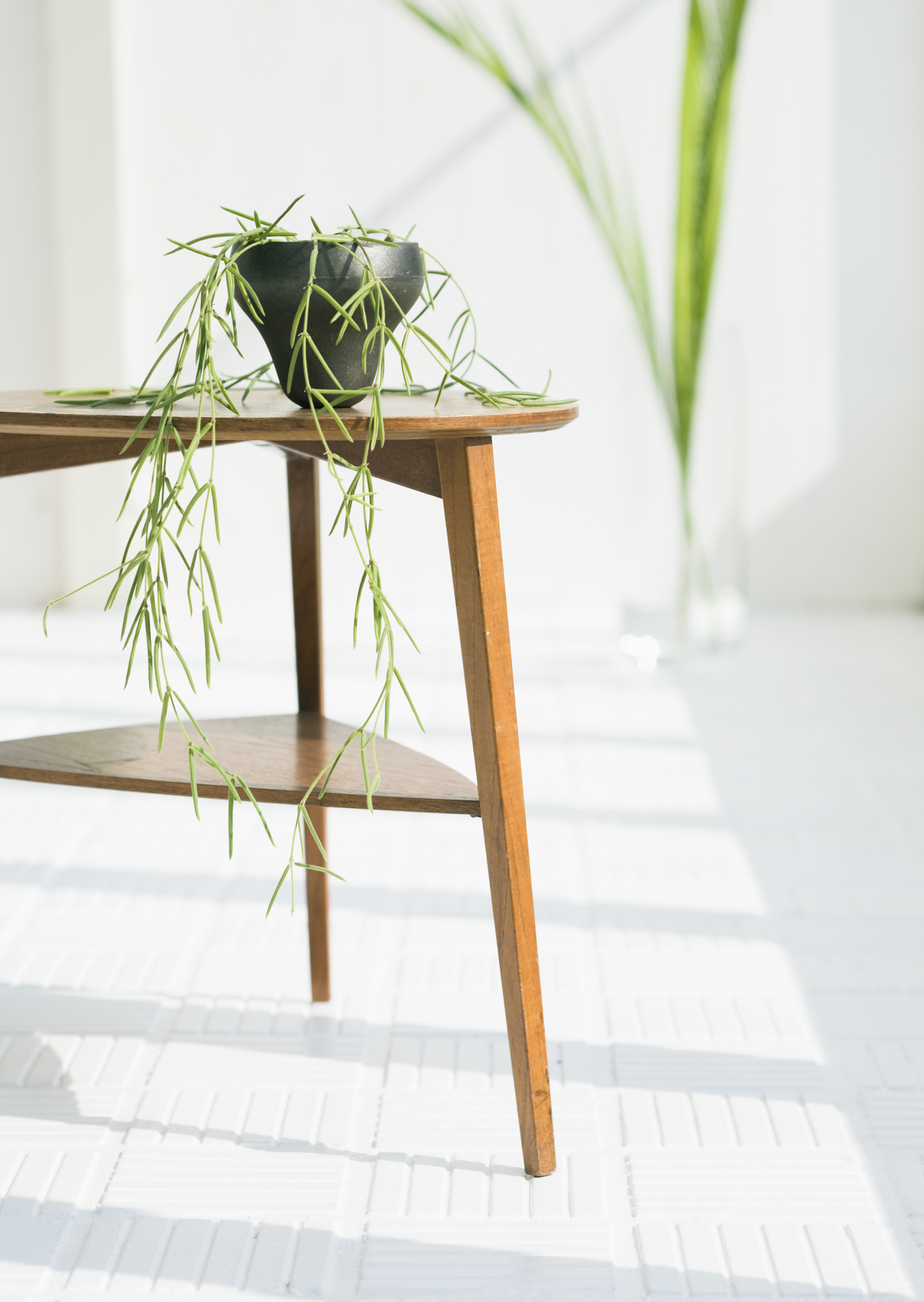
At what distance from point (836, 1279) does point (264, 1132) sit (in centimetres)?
54

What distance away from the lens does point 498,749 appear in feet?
3.61

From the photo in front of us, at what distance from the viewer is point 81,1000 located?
1.54 m

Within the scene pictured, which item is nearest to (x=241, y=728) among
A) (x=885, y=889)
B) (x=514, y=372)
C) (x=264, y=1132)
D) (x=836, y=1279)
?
(x=264, y=1132)

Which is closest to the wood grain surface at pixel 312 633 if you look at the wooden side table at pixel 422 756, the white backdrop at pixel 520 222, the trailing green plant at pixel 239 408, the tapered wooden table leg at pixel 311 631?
the tapered wooden table leg at pixel 311 631

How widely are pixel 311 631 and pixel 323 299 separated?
484 mm

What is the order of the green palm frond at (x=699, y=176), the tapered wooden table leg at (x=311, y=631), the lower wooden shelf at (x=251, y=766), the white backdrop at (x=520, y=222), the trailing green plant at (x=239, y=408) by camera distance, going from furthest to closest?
the white backdrop at (x=520, y=222) < the green palm frond at (x=699, y=176) < the tapered wooden table leg at (x=311, y=631) < the lower wooden shelf at (x=251, y=766) < the trailing green plant at (x=239, y=408)

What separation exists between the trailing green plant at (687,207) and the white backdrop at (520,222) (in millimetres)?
463

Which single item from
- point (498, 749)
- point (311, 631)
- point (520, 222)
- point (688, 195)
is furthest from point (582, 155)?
point (498, 749)

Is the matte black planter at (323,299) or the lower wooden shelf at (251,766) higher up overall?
the matte black planter at (323,299)

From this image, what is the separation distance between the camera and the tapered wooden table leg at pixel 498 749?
1060 mm

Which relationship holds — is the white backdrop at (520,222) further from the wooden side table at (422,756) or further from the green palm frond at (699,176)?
the wooden side table at (422,756)

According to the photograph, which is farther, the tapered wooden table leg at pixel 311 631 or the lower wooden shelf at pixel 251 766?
the tapered wooden table leg at pixel 311 631

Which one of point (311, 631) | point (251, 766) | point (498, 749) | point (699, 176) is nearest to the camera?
point (498, 749)

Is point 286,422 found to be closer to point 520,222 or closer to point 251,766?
point 251,766
